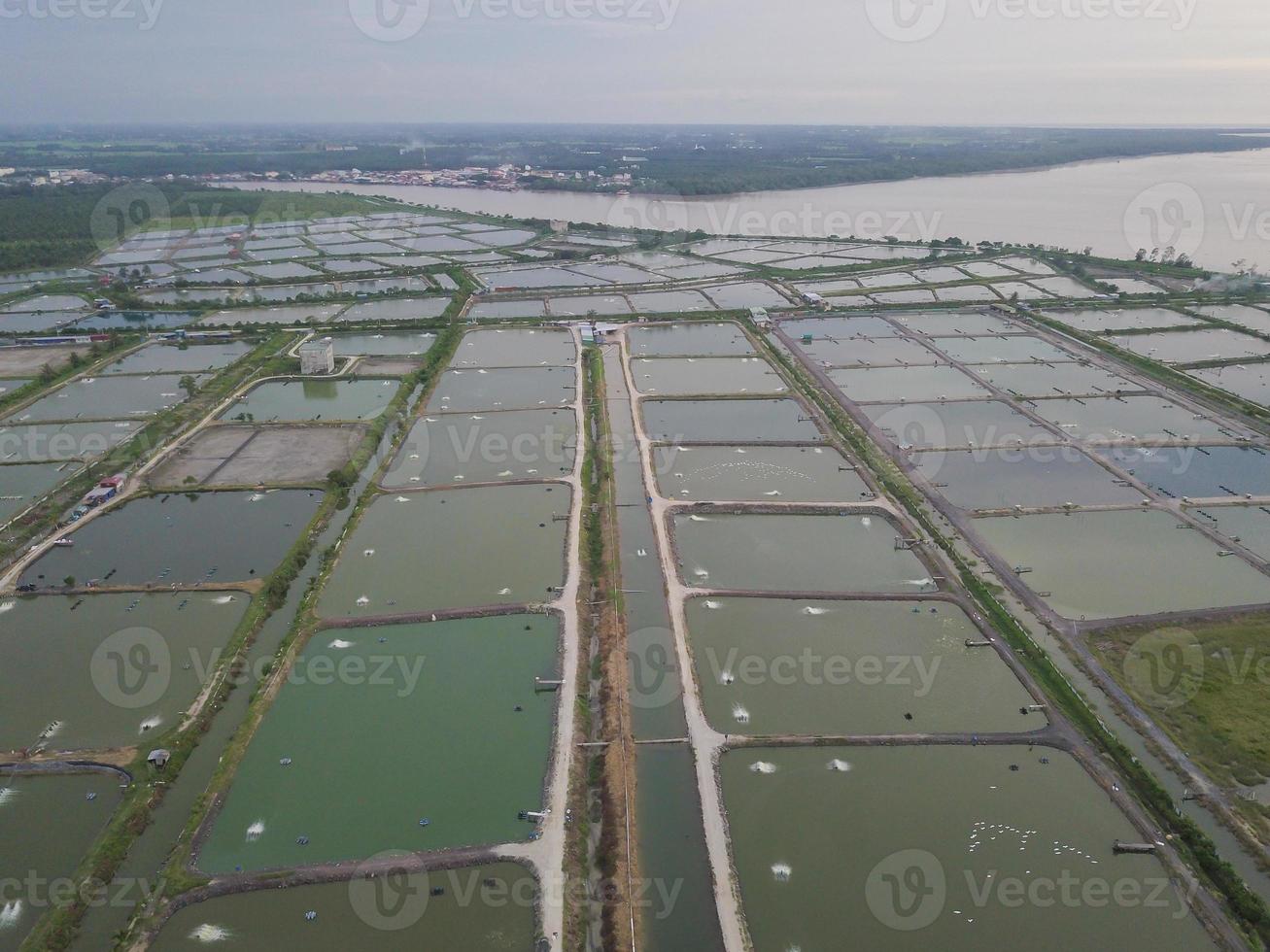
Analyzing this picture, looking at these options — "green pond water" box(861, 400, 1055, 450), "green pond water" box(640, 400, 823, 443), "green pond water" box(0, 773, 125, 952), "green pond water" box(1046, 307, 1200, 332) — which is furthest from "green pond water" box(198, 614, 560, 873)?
"green pond water" box(1046, 307, 1200, 332)

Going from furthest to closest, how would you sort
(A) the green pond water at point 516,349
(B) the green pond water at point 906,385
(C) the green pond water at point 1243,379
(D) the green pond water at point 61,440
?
(A) the green pond water at point 516,349 → (B) the green pond water at point 906,385 → (C) the green pond water at point 1243,379 → (D) the green pond water at point 61,440

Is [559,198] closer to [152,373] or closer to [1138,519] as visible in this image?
[152,373]

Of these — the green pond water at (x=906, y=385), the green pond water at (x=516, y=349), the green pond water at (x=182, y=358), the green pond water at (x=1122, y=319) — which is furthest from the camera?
the green pond water at (x=1122, y=319)

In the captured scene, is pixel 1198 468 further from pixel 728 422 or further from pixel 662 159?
pixel 662 159

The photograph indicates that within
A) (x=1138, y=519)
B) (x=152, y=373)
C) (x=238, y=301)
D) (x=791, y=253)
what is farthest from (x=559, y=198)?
(x=1138, y=519)

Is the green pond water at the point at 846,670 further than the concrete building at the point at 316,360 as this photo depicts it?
No

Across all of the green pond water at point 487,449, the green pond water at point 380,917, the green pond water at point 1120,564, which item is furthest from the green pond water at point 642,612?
the green pond water at point 1120,564

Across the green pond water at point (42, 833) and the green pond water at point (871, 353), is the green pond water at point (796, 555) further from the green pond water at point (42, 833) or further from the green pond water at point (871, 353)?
the green pond water at point (871, 353)
